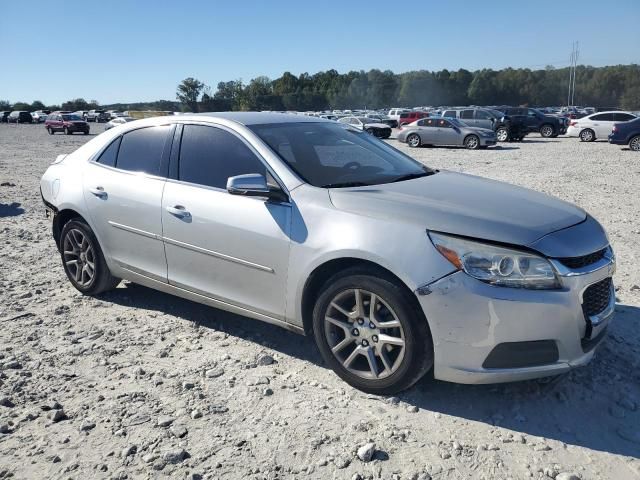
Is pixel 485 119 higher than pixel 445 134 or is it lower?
higher

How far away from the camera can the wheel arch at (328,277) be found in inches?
119

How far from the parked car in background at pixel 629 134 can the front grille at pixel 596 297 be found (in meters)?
21.3

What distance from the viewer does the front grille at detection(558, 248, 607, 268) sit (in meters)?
2.93

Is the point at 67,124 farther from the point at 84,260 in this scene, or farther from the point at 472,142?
the point at 84,260

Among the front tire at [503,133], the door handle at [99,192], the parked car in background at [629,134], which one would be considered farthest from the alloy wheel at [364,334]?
the front tire at [503,133]

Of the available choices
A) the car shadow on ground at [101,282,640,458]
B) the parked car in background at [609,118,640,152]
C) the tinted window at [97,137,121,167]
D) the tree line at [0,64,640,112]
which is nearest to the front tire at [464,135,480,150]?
the parked car in background at [609,118,640,152]

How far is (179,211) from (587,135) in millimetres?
27331

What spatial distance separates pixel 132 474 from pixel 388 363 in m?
1.45

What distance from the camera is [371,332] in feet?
10.5

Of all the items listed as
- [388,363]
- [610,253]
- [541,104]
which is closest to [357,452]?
[388,363]

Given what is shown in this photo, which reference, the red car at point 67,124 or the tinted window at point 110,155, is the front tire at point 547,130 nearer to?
the tinted window at point 110,155

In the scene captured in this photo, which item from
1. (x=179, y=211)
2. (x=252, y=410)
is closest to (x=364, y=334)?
(x=252, y=410)

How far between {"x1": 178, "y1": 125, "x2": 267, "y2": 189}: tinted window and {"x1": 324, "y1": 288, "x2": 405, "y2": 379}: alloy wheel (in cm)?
109

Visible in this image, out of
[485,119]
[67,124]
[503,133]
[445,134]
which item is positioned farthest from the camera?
[67,124]
